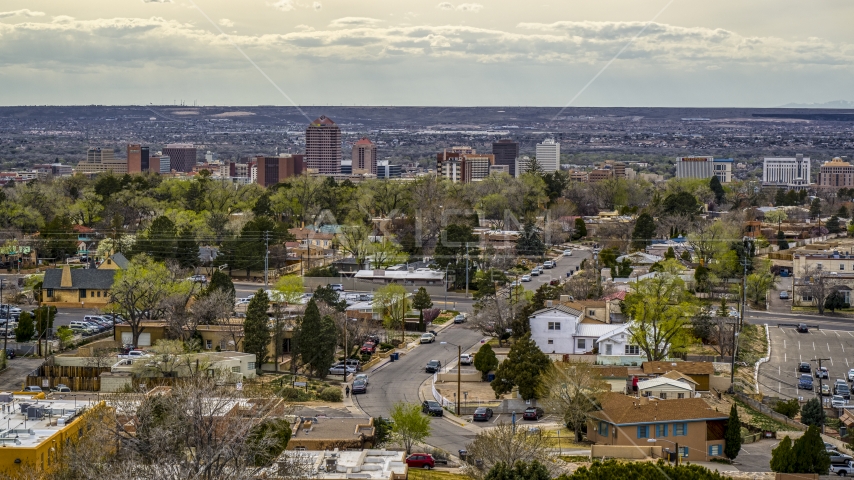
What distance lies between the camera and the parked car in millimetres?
35375

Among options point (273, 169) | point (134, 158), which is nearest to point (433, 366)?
point (273, 169)

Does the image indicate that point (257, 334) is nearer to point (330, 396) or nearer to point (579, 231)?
point (330, 396)

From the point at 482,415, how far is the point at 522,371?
2.19 metres

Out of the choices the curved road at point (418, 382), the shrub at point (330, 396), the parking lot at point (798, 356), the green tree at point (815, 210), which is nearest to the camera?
the curved road at point (418, 382)

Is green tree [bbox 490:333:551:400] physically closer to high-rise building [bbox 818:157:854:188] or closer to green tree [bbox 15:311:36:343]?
green tree [bbox 15:311:36:343]

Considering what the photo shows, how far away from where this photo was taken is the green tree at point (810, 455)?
28703 millimetres

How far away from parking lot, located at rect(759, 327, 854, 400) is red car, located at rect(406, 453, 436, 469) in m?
14.6

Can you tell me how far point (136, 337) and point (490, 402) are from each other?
14313 mm

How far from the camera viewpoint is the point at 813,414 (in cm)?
3556

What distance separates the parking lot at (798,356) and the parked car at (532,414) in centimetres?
850

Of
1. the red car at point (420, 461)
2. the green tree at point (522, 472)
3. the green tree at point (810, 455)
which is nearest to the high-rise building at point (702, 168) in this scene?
the green tree at point (810, 455)

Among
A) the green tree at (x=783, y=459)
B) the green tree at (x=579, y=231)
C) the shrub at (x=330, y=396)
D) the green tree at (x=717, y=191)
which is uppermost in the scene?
the green tree at (x=717, y=191)

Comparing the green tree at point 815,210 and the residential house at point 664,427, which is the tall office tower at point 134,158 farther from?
the residential house at point 664,427

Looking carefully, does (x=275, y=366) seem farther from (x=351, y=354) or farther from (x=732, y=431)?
(x=732, y=431)
